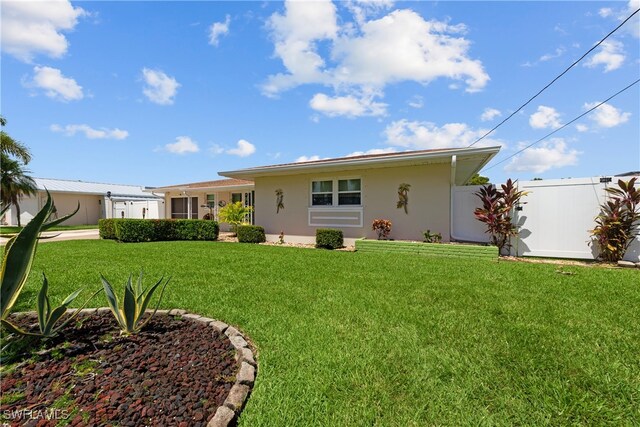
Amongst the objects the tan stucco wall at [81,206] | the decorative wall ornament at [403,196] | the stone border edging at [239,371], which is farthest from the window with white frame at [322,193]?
the tan stucco wall at [81,206]

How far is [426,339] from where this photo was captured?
3.18m

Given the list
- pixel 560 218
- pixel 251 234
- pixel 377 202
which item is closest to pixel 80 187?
pixel 251 234

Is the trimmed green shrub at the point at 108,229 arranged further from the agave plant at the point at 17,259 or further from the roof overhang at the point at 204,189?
the agave plant at the point at 17,259

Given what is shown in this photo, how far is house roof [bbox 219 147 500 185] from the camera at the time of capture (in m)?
8.88

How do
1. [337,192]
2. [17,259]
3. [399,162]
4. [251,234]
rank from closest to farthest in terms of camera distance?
[17,259], [399,162], [337,192], [251,234]

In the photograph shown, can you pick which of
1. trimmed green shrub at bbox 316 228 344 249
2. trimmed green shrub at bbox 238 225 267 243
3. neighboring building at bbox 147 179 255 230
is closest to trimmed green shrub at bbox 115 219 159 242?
trimmed green shrub at bbox 238 225 267 243

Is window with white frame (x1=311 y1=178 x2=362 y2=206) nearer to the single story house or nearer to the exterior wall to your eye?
the single story house

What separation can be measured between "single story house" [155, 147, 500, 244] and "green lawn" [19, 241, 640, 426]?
12.6 ft

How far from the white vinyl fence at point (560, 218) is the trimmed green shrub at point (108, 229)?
15.7 meters

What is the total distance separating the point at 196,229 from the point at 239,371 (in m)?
12.2

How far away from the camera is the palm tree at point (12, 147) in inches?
759

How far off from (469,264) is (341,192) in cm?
563

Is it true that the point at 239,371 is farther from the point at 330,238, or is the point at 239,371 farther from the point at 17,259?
the point at 330,238

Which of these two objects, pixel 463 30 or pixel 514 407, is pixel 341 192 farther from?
pixel 514 407
